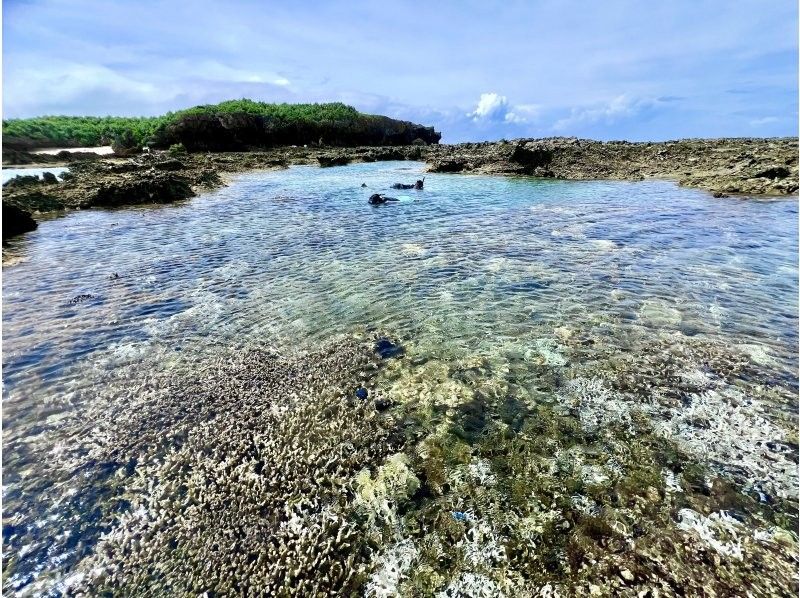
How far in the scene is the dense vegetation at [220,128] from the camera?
86.2 meters

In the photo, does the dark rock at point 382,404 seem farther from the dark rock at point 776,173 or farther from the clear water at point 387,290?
the dark rock at point 776,173

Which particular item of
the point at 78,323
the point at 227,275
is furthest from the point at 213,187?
the point at 78,323

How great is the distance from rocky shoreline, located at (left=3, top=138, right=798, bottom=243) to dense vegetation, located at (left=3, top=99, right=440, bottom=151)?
20.2m

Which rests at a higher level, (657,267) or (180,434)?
(657,267)

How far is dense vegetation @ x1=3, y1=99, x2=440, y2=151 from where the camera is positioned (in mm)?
86188

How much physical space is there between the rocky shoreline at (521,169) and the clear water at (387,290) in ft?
21.1

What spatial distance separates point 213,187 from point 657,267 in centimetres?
4472

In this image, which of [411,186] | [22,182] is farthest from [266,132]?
[411,186]

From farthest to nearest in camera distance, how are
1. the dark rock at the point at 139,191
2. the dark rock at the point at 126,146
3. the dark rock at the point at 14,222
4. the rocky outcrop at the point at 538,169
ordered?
1. the dark rock at the point at 126,146
2. the rocky outcrop at the point at 538,169
3. the dark rock at the point at 139,191
4. the dark rock at the point at 14,222

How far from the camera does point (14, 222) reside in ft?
88.6

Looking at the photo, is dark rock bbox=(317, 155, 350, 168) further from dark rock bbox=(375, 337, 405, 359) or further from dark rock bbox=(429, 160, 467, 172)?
dark rock bbox=(375, 337, 405, 359)

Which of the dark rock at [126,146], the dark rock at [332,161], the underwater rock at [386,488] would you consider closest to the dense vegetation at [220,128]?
the dark rock at [126,146]

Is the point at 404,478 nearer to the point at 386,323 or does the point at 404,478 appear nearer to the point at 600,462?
the point at 600,462

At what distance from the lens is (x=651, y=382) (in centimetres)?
1047
